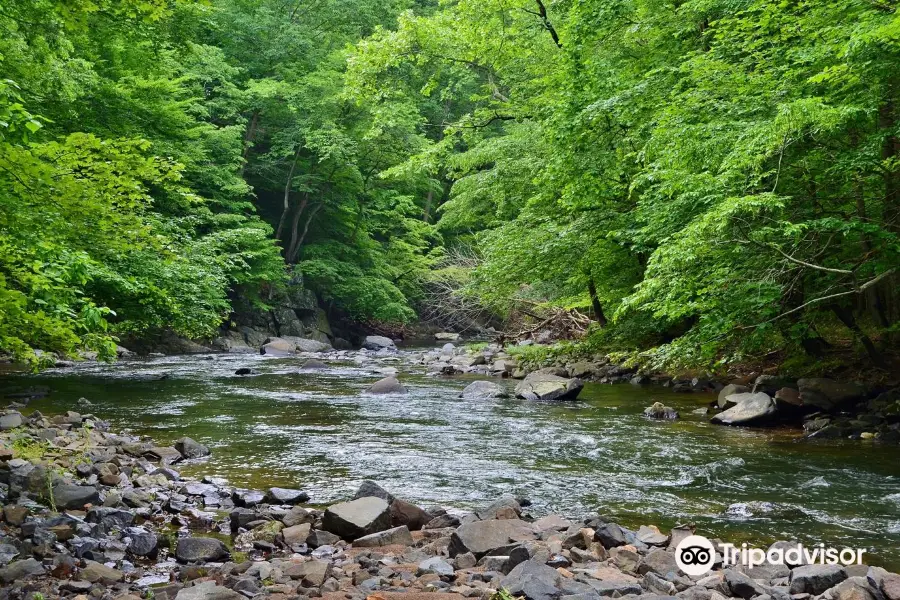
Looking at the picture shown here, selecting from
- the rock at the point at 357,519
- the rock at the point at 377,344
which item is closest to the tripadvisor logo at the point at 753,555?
the rock at the point at 357,519

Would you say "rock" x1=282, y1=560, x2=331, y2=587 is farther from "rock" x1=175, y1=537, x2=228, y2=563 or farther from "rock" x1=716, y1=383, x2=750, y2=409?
"rock" x1=716, y1=383, x2=750, y2=409

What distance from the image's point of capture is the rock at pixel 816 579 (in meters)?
4.53

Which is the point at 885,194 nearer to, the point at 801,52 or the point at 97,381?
the point at 801,52

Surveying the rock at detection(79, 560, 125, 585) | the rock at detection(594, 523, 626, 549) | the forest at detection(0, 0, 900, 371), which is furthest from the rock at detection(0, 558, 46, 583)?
the rock at detection(594, 523, 626, 549)

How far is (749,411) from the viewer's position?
1136cm

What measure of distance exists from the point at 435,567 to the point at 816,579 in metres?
2.42

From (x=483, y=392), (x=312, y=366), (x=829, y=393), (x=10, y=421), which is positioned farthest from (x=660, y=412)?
(x=312, y=366)

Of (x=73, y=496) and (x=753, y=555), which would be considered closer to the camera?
(x=753, y=555)

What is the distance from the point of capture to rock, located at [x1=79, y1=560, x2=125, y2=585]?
15.5ft

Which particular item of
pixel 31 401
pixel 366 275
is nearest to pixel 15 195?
pixel 31 401

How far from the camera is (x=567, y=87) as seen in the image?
49.3 feet

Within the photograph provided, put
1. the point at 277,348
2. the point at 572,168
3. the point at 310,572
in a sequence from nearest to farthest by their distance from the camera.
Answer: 1. the point at 310,572
2. the point at 572,168
3. the point at 277,348

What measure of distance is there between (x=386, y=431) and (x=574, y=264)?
25.4ft

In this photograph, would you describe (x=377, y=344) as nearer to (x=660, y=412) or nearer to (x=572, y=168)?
(x=572, y=168)
